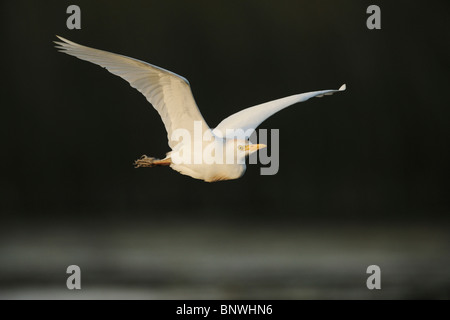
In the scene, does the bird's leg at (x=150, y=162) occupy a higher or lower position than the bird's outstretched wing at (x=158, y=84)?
lower

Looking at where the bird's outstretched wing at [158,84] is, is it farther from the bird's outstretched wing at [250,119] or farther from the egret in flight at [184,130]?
the bird's outstretched wing at [250,119]

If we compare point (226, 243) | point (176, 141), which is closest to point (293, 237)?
point (226, 243)

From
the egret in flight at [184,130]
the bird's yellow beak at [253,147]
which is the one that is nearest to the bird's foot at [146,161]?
the egret in flight at [184,130]

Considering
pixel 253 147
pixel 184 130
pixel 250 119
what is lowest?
pixel 253 147

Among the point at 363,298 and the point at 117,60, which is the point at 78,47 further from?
the point at 363,298

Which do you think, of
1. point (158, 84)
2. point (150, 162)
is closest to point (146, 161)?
point (150, 162)

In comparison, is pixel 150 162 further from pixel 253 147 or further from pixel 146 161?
pixel 253 147

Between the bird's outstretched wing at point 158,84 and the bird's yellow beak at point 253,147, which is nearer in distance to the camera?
the bird's outstretched wing at point 158,84

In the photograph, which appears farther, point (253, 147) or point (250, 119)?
point (250, 119)
